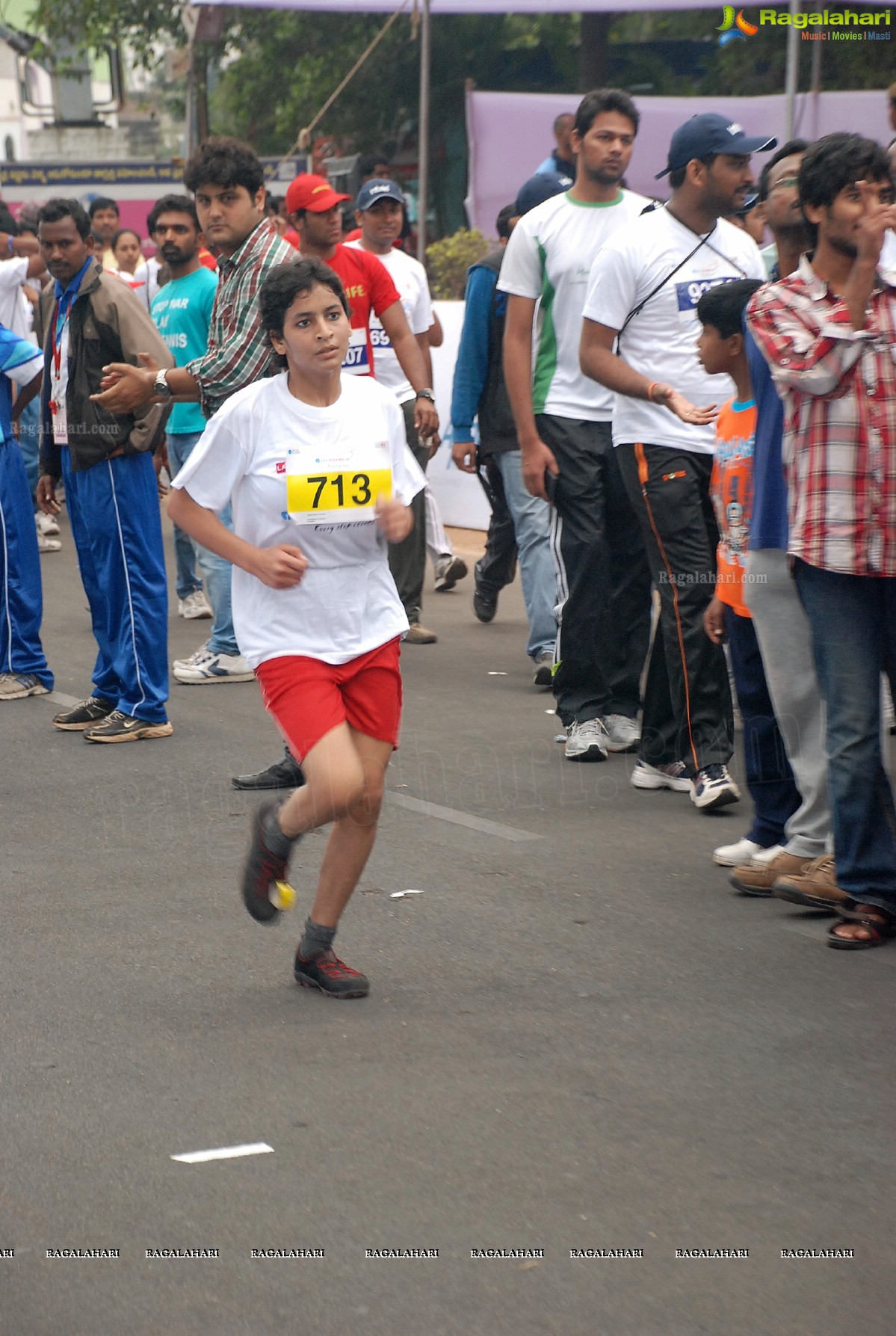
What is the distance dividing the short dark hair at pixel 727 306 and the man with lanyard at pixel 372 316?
312 centimetres

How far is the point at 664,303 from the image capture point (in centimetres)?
627

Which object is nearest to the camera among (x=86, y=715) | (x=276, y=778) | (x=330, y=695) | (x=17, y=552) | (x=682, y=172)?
(x=330, y=695)

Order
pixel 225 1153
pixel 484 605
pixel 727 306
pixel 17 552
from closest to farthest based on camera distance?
pixel 225 1153 → pixel 727 306 → pixel 17 552 → pixel 484 605

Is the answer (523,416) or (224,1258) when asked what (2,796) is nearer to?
(523,416)

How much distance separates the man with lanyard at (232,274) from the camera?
274 inches

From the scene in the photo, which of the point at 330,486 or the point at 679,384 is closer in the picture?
the point at 330,486

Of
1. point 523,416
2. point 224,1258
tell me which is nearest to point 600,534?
point 523,416

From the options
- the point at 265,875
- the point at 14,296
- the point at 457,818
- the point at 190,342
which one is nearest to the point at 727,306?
the point at 457,818

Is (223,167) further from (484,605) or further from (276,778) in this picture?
(484,605)

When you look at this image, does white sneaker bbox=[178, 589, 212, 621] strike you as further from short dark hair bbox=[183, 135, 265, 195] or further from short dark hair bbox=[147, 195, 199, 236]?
short dark hair bbox=[183, 135, 265, 195]

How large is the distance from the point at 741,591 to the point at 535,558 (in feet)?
10.3

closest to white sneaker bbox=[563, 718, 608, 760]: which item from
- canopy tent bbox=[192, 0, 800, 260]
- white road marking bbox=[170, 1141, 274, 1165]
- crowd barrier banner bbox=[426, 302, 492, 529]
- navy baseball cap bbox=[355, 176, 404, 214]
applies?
white road marking bbox=[170, 1141, 274, 1165]

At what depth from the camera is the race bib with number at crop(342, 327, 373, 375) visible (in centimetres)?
875

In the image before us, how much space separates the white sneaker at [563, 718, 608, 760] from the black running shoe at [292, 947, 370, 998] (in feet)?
8.43
